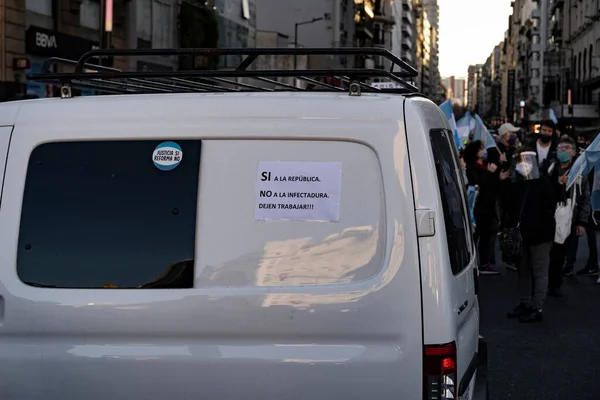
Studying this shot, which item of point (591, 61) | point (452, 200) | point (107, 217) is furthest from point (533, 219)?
point (591, 61)

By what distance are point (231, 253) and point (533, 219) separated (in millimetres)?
6423

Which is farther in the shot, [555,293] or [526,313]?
[555,293]

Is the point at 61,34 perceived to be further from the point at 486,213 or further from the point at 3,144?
the point at 3,144

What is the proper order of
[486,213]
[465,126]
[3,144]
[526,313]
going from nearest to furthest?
[3,144] → [526,313] → [486,213] → [465,126]

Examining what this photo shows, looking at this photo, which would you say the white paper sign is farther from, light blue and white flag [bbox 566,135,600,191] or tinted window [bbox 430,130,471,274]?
light blue and white flag [bbox 566,135,600,191]

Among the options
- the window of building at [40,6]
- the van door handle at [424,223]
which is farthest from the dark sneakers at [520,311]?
the window of building at [40,6]

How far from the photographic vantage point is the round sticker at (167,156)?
330 cm

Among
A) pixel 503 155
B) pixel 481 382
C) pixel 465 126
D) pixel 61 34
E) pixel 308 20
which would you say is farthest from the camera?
pixel 308 20

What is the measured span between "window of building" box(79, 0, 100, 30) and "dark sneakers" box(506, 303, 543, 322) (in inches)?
898

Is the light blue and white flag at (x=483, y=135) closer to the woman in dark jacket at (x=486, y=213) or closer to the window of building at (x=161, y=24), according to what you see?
the woman in dark jacket at (x=486, y=213)

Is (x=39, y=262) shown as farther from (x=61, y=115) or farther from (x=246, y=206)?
(x=246, y=206)

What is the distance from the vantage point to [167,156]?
331cm

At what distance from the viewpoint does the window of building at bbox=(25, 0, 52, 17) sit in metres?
25.8

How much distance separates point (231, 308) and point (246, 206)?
0.36m
